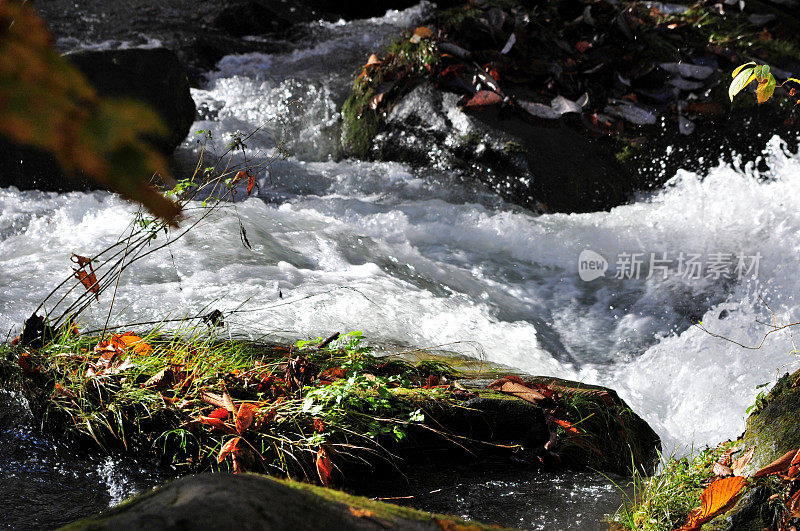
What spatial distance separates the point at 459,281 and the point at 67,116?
3658 mm

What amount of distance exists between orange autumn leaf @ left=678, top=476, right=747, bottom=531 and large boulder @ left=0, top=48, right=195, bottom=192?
150 inches

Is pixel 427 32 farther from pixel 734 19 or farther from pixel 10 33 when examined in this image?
pixel 10 33

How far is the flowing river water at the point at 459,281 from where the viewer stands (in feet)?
7.67

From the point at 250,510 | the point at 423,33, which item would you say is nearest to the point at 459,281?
the point at 250,510

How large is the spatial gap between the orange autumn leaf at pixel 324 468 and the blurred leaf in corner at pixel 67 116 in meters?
1.52

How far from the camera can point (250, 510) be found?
0.90 m

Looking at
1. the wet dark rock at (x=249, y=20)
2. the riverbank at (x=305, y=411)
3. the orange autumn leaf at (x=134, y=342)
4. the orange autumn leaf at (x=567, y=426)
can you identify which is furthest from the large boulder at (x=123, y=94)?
the wet dark rock at (x=249, y=20)

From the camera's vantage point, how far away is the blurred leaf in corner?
48 centimetres

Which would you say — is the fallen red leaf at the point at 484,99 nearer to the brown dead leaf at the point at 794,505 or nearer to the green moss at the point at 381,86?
the green moss at the point at 381,86

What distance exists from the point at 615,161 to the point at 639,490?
419cm

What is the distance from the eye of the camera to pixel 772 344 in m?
3.27

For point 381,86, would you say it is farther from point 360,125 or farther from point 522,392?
point 522,392

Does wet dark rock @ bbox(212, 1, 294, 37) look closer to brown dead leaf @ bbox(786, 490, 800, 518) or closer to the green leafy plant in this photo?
→ the green leafy plant

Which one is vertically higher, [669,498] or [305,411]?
[305,411]
